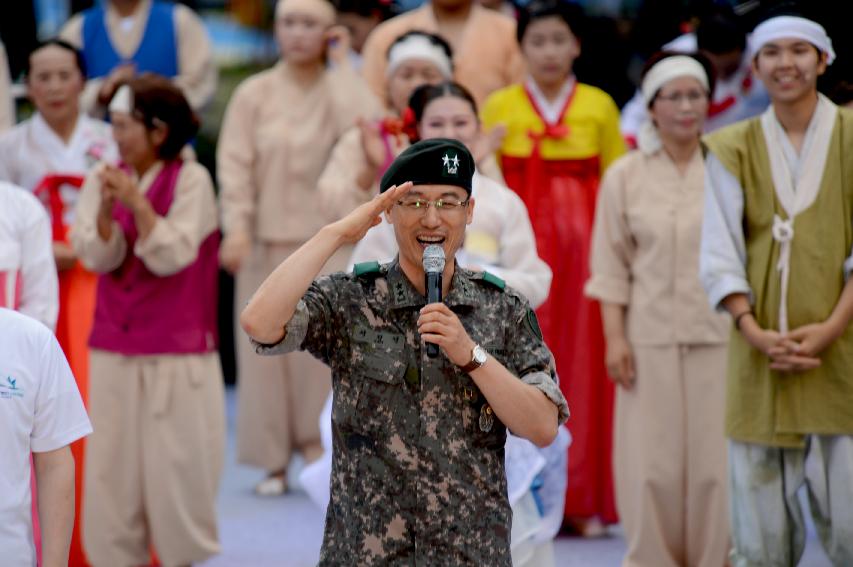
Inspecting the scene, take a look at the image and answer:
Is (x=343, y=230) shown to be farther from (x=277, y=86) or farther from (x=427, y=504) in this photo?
(x=277, y=86)

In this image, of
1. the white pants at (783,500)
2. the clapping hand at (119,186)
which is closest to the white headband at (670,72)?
the white pants at (783,500)

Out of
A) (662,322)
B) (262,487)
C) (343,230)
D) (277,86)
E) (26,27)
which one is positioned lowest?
(262,487)

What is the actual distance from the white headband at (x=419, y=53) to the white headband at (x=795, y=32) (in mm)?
1465

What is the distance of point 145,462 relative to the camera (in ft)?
17.0

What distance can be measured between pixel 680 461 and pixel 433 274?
7.72 ft

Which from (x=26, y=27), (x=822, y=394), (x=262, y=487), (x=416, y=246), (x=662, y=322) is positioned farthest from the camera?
(x=26, y=27)

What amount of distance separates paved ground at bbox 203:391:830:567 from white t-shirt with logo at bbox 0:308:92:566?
243 cm

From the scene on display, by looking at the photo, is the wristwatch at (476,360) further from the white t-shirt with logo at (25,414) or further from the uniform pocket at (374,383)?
the white t-shirt with logo at (25,414)

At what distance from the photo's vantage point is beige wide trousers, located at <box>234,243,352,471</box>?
6.56 meters

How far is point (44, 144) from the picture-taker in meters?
5.79

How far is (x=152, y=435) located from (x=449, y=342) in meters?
2.62

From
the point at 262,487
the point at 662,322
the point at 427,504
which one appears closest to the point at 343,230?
the point at 427,504

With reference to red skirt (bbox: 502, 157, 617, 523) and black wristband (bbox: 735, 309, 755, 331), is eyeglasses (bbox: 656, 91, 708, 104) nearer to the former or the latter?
red skirt (bbox: 502, 157, 617, 523)

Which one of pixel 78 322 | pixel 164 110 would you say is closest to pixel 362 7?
pixel 164 110
